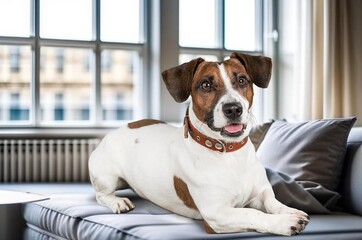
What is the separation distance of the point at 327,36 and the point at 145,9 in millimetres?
1635

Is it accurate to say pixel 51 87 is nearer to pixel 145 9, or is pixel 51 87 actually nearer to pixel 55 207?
pixel 145 9

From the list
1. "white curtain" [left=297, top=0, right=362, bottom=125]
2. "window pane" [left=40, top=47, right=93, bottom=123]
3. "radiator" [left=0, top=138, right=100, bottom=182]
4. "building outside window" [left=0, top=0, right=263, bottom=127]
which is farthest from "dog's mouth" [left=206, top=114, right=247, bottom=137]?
"window pane" [left=40, top=47, right=93, bottom=123]

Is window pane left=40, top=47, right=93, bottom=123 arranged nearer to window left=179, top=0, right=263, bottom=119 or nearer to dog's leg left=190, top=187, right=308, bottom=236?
window left=179, top=0, right=263, bottom=119

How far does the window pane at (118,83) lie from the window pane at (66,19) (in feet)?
0.90

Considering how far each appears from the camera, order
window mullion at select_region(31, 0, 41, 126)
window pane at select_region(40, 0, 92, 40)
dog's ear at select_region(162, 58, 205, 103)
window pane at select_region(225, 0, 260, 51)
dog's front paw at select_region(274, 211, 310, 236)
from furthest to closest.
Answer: window pane at select_region(225, 0, 260, 51)
window pane at select_region(40, 0, 92, 40)
window mullion at select_region(31, 0, 41, 126)
dog's ear at select_region(162, 58, 205, 103)
dog's front paw at select_region(274, 211, 310, 236)

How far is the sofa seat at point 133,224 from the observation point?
2051mm

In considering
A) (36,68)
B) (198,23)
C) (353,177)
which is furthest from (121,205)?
(198,23)

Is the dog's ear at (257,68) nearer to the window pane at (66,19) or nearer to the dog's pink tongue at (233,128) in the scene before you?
the dog's pink tongue at (233,128)

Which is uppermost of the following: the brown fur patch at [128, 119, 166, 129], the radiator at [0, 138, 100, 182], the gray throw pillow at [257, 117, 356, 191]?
the brown fur patch at [128, 119, 166, 129]

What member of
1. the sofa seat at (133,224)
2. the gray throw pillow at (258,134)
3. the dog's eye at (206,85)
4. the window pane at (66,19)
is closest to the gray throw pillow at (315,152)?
the sofa seat at (133,224)

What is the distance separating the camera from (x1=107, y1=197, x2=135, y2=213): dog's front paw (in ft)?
8.25

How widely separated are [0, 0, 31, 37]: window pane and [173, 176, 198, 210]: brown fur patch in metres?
3.21

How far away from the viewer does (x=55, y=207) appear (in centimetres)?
289

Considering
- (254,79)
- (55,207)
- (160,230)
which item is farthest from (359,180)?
(55,207)
